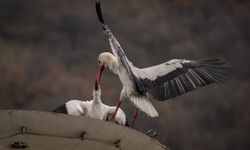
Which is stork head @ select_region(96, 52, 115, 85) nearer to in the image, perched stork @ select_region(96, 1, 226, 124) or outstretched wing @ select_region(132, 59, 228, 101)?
perched stork @ select_region(96, 1, 226, 124)

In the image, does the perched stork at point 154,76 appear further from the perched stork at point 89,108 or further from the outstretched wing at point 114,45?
the perched stork at point 89,108

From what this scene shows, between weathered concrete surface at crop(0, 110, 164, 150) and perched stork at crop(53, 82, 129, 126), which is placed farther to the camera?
perched stork at crop(53, 82, 129, 126)

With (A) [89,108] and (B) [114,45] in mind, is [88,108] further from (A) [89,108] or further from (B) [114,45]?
(B) [114,45]

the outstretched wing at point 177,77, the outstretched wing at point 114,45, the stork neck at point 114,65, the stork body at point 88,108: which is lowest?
the stork body at point 88,108

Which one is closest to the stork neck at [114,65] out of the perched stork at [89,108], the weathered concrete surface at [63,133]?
the perched stork at [89,108]

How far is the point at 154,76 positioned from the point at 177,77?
0.29 metres

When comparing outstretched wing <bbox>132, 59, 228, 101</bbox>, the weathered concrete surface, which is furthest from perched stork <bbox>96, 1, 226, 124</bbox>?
the weathered concrete surface

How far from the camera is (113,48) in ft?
23.4

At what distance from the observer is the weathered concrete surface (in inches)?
217

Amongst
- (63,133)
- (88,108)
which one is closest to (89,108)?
(88,108)

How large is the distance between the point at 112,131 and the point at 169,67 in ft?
7.63

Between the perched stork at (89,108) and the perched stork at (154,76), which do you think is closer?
the perched stork at (154,76)

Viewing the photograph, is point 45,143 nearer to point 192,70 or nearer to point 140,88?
point 140,88

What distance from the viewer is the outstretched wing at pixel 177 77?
7.47 m
